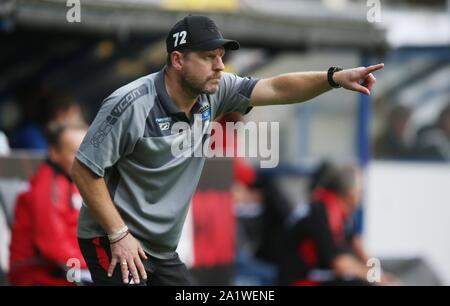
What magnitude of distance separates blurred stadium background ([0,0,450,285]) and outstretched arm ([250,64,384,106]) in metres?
3.33

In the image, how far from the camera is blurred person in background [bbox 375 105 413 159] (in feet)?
39.5

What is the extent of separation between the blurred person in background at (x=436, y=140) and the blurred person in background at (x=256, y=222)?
1887 millimetres

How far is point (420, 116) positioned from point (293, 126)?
12.6 ft

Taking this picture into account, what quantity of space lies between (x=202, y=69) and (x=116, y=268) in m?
1.08

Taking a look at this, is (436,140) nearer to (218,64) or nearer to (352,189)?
(352,189)

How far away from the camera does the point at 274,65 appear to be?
41.6 feet

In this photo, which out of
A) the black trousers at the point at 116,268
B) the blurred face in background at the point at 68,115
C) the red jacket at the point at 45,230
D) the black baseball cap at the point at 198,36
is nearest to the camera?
the black baseball cap at the point at 198,36

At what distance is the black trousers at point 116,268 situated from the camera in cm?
512

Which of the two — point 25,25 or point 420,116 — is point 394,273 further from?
point 25,25

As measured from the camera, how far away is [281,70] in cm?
1347

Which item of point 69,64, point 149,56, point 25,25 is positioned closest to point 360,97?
point 149,56

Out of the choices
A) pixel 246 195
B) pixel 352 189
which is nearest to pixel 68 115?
pixel 352 189

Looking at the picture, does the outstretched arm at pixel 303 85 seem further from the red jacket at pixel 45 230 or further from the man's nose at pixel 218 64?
the red jacket at pixel 45 230

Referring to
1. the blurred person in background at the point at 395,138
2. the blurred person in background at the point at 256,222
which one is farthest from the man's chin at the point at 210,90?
the blurred person in background at the point at 395,138
